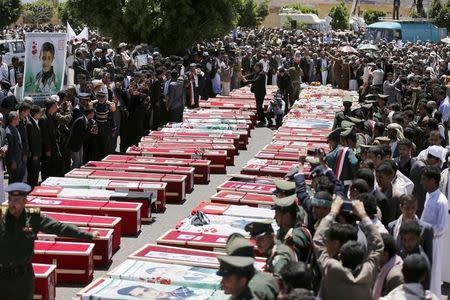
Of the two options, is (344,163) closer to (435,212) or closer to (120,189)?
(435,212)

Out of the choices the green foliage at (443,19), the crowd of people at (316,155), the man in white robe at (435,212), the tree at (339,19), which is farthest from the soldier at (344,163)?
the tree at (339,19)

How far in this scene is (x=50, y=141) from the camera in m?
14.9

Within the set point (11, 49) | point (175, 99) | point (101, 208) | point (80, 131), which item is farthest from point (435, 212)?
point (11, 49)

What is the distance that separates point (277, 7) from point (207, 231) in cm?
9386

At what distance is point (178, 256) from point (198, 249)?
0.56 metres

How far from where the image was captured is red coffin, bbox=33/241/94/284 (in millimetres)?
10445

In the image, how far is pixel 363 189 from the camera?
8.64 m

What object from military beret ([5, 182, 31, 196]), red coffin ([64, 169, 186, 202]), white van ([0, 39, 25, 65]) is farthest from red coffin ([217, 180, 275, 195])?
white van ([0, 39, 25, 65])

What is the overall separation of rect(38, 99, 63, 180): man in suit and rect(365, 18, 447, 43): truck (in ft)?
141

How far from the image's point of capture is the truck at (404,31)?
56969mm

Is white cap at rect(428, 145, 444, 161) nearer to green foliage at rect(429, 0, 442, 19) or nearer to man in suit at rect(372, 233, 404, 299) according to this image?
man in suit at rect(372, 233, 404, 299)

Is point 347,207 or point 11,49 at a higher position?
point 347,207

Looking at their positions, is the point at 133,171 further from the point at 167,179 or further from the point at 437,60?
the point at 437,60

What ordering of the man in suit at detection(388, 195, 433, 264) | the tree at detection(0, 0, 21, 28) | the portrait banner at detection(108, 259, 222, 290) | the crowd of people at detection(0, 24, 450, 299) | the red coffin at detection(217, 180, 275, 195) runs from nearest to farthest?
1. the crowd of people at detection(0, 24, 450, 299)
2. the man in suit at detection(388, 195, 433, 264)
3. the portrait banner at detection(108, 259, 222, 290)
4. the red coffin at detection(217, 180, 275, 195)
5. the tree at detection(0, 0, 21, 28)
